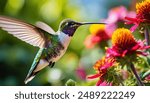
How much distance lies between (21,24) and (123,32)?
19cm

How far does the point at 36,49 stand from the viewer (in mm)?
2109

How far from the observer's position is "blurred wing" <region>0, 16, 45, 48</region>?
0.92 meters

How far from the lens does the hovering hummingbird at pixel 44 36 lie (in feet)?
3.04

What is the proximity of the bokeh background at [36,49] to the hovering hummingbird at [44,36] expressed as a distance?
1.91 ft

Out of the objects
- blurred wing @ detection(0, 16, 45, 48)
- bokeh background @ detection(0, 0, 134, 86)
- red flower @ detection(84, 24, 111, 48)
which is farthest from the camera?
bokeh background @ detection(0, 0, 134, 86)

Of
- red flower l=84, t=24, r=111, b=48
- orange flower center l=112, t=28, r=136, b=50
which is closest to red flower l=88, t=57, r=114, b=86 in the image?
orange flower center l=112, t=28, r=136, b=50

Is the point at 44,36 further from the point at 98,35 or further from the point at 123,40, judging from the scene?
the point at 98,35

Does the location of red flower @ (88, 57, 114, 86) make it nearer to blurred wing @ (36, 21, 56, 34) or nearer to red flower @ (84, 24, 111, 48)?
blurred wing @ (36, 21, 56, 34)

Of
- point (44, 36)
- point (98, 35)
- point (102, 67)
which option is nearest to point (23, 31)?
point (44, 36)

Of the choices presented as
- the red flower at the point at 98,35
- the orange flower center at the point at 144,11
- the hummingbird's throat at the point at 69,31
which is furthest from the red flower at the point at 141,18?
the red flower at the point at 98,35

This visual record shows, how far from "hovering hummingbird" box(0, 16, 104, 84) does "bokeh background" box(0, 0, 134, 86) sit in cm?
58

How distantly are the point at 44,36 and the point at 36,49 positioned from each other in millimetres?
1146

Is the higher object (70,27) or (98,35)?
(70,27)

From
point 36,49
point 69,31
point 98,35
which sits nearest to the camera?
point 69,31
